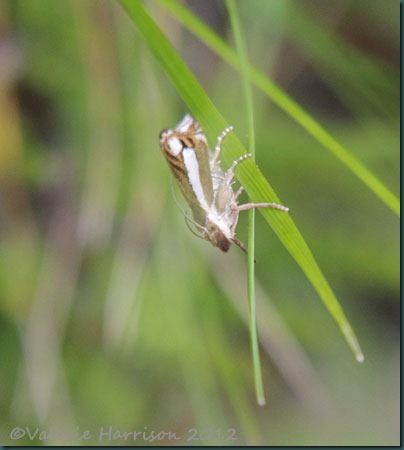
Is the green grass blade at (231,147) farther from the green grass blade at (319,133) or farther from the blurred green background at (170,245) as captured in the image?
the blurred green background at (170,245)

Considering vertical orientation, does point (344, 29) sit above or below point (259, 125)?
above

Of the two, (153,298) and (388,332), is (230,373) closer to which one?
(153,298)

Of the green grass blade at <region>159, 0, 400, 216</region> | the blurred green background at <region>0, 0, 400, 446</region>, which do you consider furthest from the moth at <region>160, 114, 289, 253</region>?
the blurred green background at <region>0, 0, 400, 446</region>

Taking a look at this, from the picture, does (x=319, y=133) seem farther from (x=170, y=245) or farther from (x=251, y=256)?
(x=170, y=245)

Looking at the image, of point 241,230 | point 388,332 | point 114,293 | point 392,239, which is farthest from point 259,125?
point 388,332

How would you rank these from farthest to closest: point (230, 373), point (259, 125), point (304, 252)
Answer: point (259, 125) → point (230, 373) → point (304, 252)

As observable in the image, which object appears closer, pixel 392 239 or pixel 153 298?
pixel 153 298
